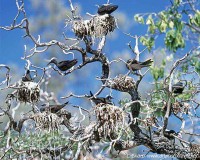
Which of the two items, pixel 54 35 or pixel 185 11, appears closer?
pixel 185 11

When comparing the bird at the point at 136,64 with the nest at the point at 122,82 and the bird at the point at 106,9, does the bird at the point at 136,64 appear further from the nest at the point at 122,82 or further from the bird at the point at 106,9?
the bird at the point at 106,9

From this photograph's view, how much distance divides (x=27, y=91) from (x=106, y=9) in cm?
66

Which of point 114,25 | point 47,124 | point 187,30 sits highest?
point 187,30

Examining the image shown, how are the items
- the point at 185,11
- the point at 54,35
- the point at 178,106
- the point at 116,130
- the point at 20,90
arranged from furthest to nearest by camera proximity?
the point at 54,35 → the point at 185,11 → the point at 178,106 → the point at 20,90 → the point at 116,130

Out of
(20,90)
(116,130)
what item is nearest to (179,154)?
(116,130)

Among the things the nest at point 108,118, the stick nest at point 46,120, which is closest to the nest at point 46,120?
the stick nest at point 46,120

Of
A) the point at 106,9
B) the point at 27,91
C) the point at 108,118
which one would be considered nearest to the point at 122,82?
the point at 108,118

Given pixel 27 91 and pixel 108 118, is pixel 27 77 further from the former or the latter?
pixel 108 118

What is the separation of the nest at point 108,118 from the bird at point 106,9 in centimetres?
61

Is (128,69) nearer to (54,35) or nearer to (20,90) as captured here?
(20,90)

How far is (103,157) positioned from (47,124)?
73cm

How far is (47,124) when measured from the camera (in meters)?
2.95

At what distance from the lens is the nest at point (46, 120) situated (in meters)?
2.94

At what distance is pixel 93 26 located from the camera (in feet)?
9.96
